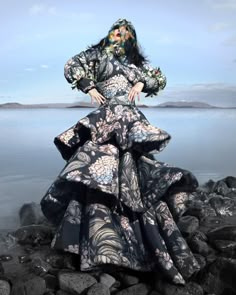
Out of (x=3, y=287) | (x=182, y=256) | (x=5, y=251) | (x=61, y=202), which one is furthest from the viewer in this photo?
(x=5, y=251)

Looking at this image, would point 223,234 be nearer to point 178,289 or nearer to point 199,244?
point 199,244

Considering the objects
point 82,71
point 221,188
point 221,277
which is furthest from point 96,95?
point 221,188

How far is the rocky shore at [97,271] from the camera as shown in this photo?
11.5 ft

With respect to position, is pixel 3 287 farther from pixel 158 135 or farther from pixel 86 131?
pixel 158 135

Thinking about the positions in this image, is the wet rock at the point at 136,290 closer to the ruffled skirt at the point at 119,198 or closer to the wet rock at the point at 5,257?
the ruffled skirt at the point at 119,198

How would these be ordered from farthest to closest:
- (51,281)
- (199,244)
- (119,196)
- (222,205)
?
(222,205) < (199,244) < (119,196) < (51,281)

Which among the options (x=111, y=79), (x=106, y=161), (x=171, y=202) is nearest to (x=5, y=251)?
(x=106, y=161)

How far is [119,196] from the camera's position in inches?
149

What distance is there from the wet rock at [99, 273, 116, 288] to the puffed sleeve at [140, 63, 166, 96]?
1893 mm

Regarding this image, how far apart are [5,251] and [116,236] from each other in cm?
125

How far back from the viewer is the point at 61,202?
3.98 metres

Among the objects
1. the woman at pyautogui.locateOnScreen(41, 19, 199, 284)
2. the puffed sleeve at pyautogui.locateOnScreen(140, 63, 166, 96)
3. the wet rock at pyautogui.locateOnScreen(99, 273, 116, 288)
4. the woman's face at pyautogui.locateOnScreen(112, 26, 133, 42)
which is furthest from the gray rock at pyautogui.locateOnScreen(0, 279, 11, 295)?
the woman's face at pyautogui.locateOnScreen(112, 26, 133, 42)

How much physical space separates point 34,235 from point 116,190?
1.30 meters

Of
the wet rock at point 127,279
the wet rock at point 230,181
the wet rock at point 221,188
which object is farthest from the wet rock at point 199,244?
the wet rock at point 230,181
